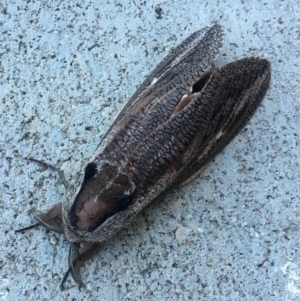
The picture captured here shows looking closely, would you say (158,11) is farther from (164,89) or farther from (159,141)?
(159,141)

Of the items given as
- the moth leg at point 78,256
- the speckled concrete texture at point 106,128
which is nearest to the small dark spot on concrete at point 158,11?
the speckled concrete texture at point 106,128

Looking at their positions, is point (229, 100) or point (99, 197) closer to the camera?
point (99, 197)

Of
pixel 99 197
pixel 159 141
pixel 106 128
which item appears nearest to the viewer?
pixel 99 197

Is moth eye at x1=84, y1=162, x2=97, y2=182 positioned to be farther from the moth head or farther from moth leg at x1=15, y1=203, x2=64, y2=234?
moth leg at x1=15, y1=203, x2=64, y2=234

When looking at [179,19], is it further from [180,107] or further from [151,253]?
[151,253]

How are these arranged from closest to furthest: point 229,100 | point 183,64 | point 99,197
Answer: point 99,197
point 229,100
point 183,64

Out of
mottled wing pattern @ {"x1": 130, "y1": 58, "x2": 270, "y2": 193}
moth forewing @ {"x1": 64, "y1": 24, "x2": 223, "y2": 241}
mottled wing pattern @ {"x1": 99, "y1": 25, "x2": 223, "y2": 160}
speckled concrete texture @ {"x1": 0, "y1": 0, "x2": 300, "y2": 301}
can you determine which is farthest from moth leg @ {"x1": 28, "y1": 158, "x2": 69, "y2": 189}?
mottled wing pattern @ {"x1": 130, "y1": 58, "x2": 270, "y2": 193}

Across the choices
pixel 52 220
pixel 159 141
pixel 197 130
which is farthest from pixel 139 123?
pixel 52 220
